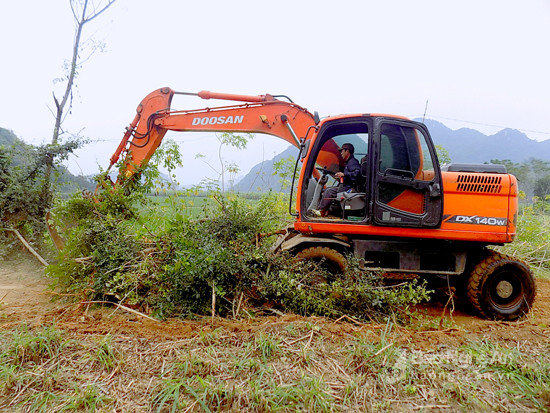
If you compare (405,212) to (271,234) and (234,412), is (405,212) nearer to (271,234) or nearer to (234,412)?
(271,234)

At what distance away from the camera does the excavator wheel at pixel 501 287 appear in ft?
14.1

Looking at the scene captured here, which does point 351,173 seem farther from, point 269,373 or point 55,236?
point 55,236

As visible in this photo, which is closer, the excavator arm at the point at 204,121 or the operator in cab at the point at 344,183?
the operator in cab at the point at 344,183

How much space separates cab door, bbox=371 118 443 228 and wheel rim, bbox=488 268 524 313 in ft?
3.92

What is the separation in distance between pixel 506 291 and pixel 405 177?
199 cm

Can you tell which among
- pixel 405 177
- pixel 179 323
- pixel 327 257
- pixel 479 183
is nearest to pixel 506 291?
pixel 479 183

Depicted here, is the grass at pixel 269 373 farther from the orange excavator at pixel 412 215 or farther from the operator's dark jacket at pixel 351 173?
the operator's dark jacket at pixel 351 173

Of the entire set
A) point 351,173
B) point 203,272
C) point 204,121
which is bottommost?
point 203,272

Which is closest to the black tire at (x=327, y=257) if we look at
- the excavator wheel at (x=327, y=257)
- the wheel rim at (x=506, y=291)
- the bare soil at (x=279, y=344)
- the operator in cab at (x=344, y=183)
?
the excavator wheel at (x=327, y=257)

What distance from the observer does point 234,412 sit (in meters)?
2.05

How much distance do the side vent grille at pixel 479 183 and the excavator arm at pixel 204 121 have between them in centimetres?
214

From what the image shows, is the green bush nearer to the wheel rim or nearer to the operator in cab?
the operator in cab

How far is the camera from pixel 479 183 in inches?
164

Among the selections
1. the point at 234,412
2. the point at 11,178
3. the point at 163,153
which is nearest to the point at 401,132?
the point at 234,412
